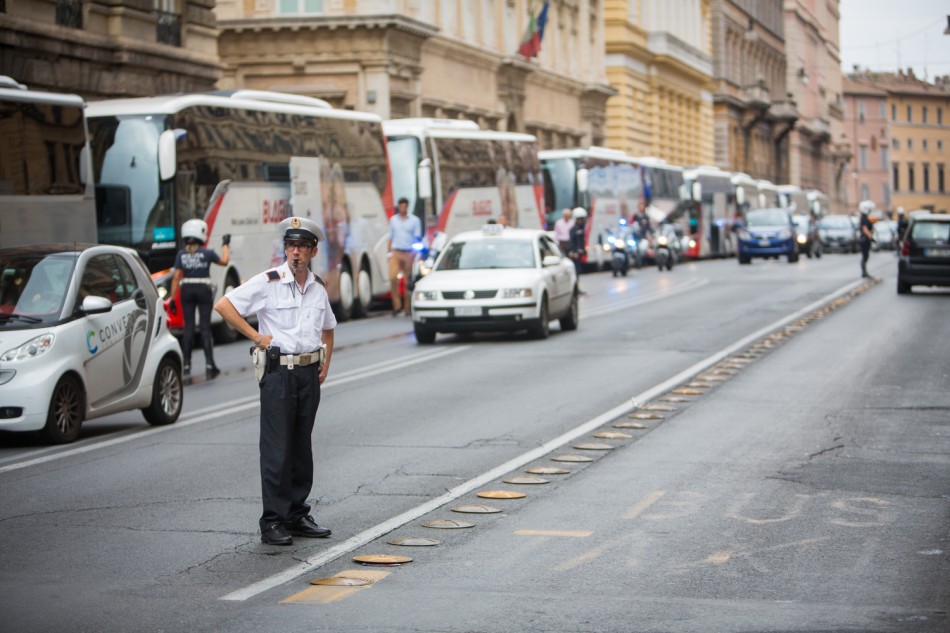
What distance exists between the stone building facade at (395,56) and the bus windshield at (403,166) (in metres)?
10.8

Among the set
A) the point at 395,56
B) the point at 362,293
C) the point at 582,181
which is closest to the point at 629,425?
the point at 362,293

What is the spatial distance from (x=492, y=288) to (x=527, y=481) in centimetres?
1179

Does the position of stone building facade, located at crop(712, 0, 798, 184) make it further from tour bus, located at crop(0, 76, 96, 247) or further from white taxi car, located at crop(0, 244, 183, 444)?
white taxi car, located at crop(0, 244, 183, 444)

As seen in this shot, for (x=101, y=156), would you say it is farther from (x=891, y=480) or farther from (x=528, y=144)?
(x=528, y=144)

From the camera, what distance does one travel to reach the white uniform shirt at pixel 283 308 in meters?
8.92

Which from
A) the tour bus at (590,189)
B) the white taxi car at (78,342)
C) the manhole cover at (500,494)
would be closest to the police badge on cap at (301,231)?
the manhole cover at (500,494)

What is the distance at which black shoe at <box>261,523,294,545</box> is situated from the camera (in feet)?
28.4

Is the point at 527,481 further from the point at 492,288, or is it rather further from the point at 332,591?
the point at 492,288

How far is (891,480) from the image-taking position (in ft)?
35.1

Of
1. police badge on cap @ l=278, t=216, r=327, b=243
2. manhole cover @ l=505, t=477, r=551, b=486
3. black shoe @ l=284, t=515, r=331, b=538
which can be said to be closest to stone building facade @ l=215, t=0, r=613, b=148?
manhole cover @ l=505, t=477, r=551, b=486

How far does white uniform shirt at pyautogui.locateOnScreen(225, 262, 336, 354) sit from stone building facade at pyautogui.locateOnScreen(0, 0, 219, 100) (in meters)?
20.0

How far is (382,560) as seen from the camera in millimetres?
8234

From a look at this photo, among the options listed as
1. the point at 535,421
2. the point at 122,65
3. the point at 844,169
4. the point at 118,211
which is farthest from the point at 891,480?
the point at 844,169

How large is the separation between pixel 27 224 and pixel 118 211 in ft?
8.32
